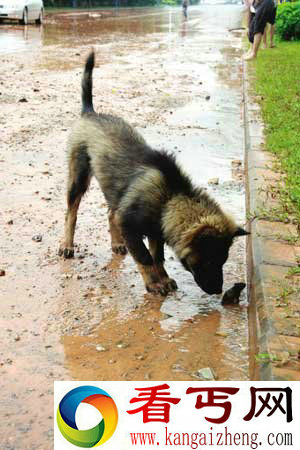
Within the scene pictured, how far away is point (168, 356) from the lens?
13.0ft

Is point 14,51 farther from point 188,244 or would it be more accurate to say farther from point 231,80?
point 188,244

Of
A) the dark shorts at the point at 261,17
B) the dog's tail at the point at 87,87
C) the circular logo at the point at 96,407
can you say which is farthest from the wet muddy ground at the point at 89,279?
the dark shorts at the point at 261,17

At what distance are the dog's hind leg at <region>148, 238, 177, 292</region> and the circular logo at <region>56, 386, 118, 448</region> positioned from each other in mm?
→ 2081

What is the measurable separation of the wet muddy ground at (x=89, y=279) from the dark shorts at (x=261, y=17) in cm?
538

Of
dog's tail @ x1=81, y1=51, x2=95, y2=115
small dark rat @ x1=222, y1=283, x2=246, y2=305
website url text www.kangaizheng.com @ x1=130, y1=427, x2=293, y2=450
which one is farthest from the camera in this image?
dog's tail @ x1=81, y1=51, x2=95, y2=115

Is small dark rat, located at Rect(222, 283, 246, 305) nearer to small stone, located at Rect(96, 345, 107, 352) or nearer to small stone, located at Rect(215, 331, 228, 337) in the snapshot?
small stone, located at Rect(215, 331, 228, 337)

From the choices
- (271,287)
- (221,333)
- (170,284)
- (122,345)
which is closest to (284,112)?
(170,284)

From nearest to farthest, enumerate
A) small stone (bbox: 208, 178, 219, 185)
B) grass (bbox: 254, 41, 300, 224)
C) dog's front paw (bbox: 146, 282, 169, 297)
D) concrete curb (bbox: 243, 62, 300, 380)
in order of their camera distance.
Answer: concrete curb (bbox: 243, 62, 300, 380) < dog's front paw (bbox: 146, 282, 169, 297) < grass (bbox: 254, 41, 300, 224) < small stone (bbox: 208, 178, 219, 185)

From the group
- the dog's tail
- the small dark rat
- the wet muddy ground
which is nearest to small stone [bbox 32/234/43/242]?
the wet muddy ground

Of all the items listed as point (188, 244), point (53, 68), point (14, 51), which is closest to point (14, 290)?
point (188, 244)

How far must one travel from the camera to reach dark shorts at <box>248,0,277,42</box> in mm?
17422

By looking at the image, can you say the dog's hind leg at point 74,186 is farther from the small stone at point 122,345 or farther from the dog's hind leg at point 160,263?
the small stone at point 122,345

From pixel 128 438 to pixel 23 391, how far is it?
3.33 ft

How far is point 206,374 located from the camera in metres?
3.76
